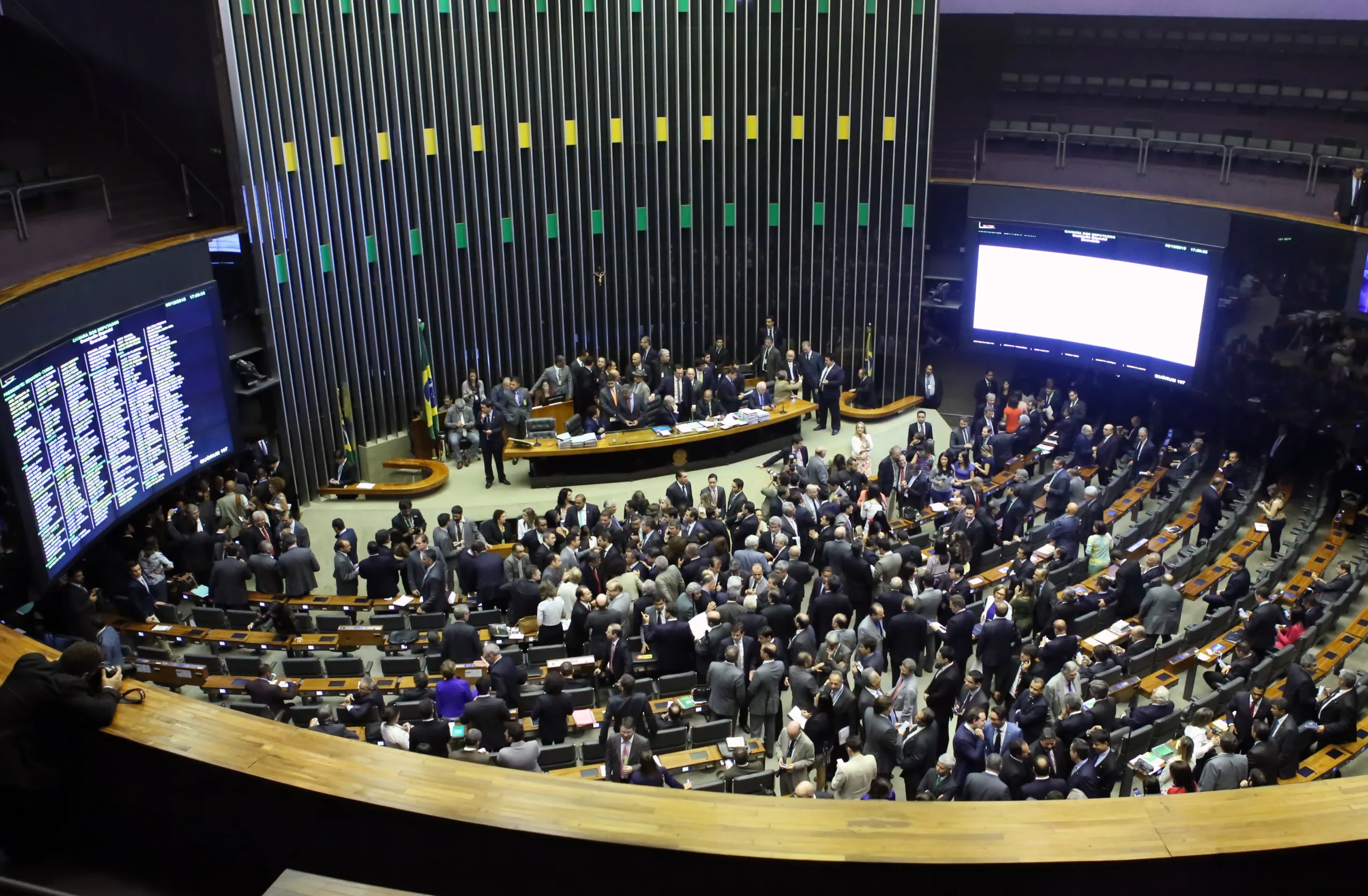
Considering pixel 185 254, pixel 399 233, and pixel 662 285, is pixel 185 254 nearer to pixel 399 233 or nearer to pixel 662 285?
pixel 399 233

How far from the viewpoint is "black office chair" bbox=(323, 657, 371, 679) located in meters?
9.53

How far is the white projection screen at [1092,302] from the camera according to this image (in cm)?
1534

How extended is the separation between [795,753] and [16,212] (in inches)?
343

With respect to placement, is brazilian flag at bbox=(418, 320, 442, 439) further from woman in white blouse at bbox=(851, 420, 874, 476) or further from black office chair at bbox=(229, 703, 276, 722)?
black office chair at bbox=(229, 703, 276, 722)

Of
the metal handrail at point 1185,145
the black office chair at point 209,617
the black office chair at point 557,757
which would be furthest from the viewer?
the metal handrail at point 1185,145

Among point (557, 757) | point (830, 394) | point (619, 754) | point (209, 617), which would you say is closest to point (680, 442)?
point (830, 394)

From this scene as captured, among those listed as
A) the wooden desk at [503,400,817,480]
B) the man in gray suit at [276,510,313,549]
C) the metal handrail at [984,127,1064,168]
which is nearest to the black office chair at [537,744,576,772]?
Answer: the man in gray suit at [276,510,313,549]

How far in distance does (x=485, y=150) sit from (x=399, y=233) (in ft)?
5.64

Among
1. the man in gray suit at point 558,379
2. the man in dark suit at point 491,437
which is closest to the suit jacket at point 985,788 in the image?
the man in dark suit at point 491,437

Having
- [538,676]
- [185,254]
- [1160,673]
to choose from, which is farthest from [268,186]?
[1160,673]

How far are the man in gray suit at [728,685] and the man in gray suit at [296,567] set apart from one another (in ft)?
14.5

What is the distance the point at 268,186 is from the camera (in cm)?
1384

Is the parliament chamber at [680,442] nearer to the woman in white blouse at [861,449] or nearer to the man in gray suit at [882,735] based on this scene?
the man in gray suit at [882,735]

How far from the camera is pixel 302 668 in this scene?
9.51m
